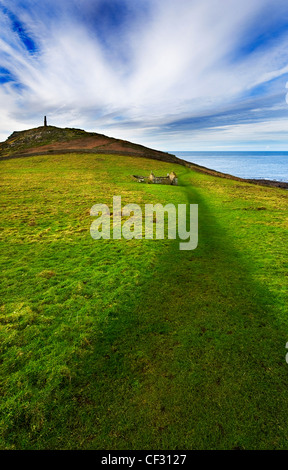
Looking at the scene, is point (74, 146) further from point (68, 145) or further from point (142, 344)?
point (142, 344)

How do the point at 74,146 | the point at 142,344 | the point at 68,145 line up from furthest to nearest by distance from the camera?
the point at 68,145, the point at 74,146, the point at 142,344

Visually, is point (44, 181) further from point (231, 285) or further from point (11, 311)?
point (231, 285)

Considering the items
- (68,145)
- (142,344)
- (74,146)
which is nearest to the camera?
(142,344)

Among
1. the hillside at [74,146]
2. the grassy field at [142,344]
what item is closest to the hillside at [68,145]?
the hillside at [74,146]

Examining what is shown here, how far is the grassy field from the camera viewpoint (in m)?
4.80

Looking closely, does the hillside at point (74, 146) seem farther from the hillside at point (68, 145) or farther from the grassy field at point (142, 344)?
the grassy field at point (142, 344)

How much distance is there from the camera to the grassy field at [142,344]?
4.80 metres

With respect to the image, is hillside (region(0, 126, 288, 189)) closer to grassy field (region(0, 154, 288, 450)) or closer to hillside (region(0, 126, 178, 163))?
hillside (region(0, 126, 178, 163))

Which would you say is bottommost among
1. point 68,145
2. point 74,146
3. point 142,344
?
point 142,344

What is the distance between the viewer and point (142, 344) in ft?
22.9

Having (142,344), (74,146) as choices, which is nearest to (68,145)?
(74,146)

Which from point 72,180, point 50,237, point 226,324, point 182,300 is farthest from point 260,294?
point 72,180

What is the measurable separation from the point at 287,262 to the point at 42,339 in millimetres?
12702

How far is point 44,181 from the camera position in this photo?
38.4 meters
